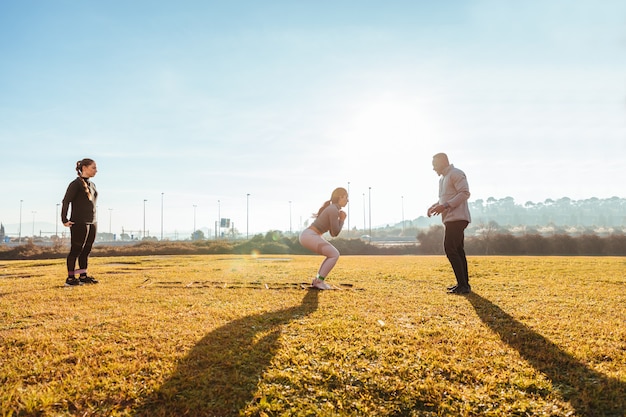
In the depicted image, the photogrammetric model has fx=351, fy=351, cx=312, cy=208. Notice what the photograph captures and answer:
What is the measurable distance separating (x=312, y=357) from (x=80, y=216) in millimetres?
6439

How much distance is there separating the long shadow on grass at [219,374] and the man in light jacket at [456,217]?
3813 mm

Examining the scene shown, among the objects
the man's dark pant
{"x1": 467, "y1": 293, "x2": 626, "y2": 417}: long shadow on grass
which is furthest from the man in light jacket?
{"x1": 467, "y1": 293, "x2": 626, "y2": 417}: long shadow on grass

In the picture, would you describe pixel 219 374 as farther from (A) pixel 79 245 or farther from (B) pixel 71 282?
(A) pixel 79 245

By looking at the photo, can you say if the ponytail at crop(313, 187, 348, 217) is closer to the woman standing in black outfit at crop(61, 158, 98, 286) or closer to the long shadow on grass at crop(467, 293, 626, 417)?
the long shadow on grass at crop(467, 293, 626, 417)

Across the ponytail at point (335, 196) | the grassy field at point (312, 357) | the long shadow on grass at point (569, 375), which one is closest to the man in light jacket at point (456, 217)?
the grassy field at point (312, 357)

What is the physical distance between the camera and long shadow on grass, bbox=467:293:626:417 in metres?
2.09

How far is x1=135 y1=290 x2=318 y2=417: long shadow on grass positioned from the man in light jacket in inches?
150

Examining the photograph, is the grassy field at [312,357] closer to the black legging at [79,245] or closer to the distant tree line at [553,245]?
the black legging at [79,245]

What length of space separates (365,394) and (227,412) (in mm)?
867

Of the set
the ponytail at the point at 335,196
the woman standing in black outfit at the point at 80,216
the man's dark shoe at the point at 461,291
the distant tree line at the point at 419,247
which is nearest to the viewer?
the man's dark shoe at the point at 461,291

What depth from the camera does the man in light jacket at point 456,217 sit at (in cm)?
614

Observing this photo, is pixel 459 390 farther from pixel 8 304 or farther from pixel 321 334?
pixel 8 304

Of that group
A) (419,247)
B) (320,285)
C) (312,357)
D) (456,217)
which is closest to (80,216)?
(320,285)

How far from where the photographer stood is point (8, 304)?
4910mm
